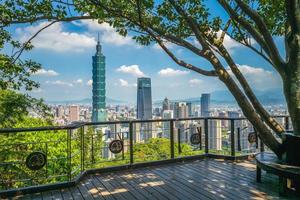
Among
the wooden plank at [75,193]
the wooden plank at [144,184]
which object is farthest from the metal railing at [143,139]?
the wooden plank at [75,193]

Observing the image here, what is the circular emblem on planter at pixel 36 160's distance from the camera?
4.66 metres

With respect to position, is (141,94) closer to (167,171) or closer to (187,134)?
(187,134)

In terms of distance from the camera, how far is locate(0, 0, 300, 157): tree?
175 inches

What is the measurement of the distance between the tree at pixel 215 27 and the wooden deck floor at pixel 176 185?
0.83 metres

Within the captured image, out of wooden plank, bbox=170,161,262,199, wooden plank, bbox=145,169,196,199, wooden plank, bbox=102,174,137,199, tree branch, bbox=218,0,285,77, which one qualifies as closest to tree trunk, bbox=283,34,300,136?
tree branch, bbox=218,0,285,77

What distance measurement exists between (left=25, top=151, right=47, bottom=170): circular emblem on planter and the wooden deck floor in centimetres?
48

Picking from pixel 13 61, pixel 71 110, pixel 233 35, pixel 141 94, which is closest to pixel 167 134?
pixel 233 35

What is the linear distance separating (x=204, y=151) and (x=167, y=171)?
75.8 inches

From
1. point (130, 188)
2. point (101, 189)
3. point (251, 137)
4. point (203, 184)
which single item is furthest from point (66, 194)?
point (251, 137)

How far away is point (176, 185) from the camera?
15.8ft

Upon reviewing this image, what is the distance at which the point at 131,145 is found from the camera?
623 centimetres

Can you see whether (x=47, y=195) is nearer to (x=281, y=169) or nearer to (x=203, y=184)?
(x=203, y=184)

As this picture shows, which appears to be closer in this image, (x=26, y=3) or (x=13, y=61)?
(x=26, y=3)

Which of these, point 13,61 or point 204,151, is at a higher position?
point 13,61
